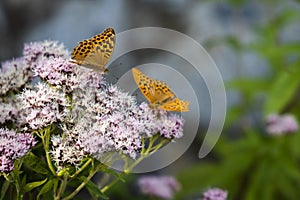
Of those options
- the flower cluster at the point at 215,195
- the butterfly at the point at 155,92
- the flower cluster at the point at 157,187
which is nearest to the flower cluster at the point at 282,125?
the flower cluster at the point at 157,187

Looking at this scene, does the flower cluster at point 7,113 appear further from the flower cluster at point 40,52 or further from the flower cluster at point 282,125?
the flower cluster at point 282,125

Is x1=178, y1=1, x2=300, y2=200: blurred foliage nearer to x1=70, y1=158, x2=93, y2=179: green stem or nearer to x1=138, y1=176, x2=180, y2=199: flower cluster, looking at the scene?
x1=138, y1=176, x2=180, y2=199: flower cluster

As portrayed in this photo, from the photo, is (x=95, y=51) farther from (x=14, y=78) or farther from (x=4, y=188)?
(x=4, y=188)

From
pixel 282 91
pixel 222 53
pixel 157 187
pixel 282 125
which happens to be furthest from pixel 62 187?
pixel 222 53

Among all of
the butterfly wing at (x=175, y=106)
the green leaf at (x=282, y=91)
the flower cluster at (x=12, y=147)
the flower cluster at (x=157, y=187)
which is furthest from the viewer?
the green leaf at (x=282, y=91)

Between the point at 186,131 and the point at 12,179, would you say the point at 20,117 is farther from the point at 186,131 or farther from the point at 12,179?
the point at 186,131

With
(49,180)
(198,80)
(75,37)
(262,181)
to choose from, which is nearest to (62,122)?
(49,180)

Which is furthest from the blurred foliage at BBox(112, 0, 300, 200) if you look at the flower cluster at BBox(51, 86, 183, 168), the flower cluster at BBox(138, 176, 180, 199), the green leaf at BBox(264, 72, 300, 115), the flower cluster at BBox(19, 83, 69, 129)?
the flower cluster at BBox(19, 83, 69, 129)
